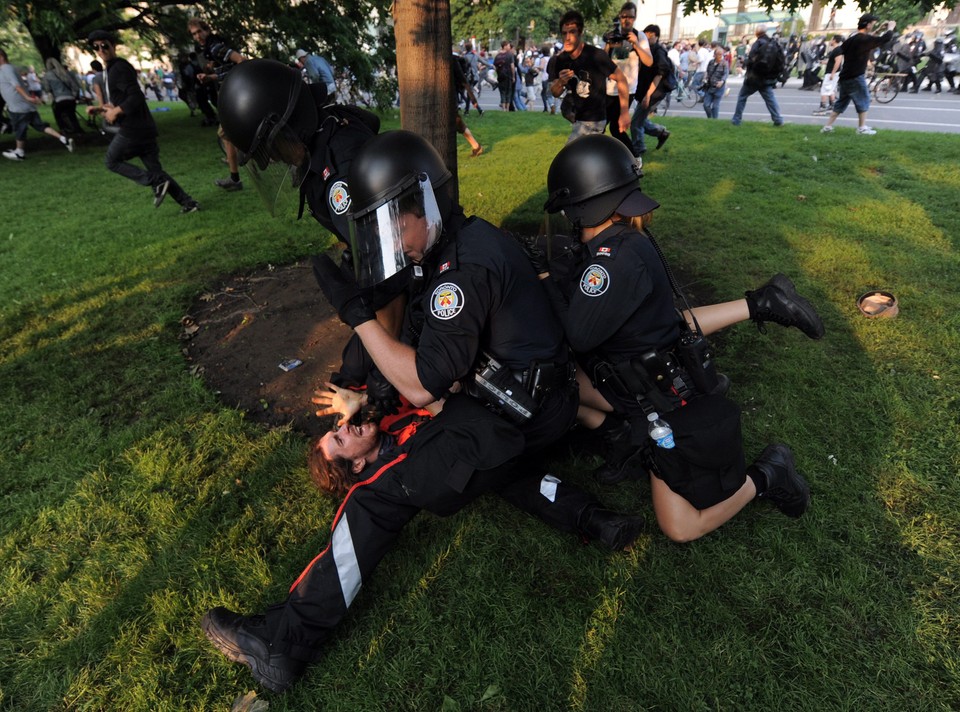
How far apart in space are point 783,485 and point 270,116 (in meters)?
2.82

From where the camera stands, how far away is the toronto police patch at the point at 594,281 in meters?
2.15

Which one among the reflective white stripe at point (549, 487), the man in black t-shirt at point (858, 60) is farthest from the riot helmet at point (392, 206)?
the man in black t-shirt at point (858, 60)

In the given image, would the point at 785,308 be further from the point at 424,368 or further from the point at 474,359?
the point at 424,368

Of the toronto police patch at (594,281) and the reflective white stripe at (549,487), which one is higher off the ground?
the toronto police patch at (594,281)

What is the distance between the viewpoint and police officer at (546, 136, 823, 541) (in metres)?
2.16

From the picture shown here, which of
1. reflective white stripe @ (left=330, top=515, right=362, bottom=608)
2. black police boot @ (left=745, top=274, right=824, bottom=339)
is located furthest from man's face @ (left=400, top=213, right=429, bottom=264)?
black police boot @ (left=745, top=274, right=824, bottom=339)

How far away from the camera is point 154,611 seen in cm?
218

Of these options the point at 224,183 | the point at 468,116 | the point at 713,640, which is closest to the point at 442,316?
the point at 713,640

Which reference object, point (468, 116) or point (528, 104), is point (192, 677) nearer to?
point (468, 116)

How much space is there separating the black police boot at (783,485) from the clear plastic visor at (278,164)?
8.26 feet

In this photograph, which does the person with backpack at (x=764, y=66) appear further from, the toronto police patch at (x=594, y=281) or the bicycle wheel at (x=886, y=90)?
the toronto police patch at (x=594, y=281)

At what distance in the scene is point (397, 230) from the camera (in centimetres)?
199

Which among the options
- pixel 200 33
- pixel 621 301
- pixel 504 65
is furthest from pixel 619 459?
pixel 504 65

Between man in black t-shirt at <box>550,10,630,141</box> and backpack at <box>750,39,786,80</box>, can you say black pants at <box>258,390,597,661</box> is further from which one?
backpack at <box>750,39,786,80</box>
